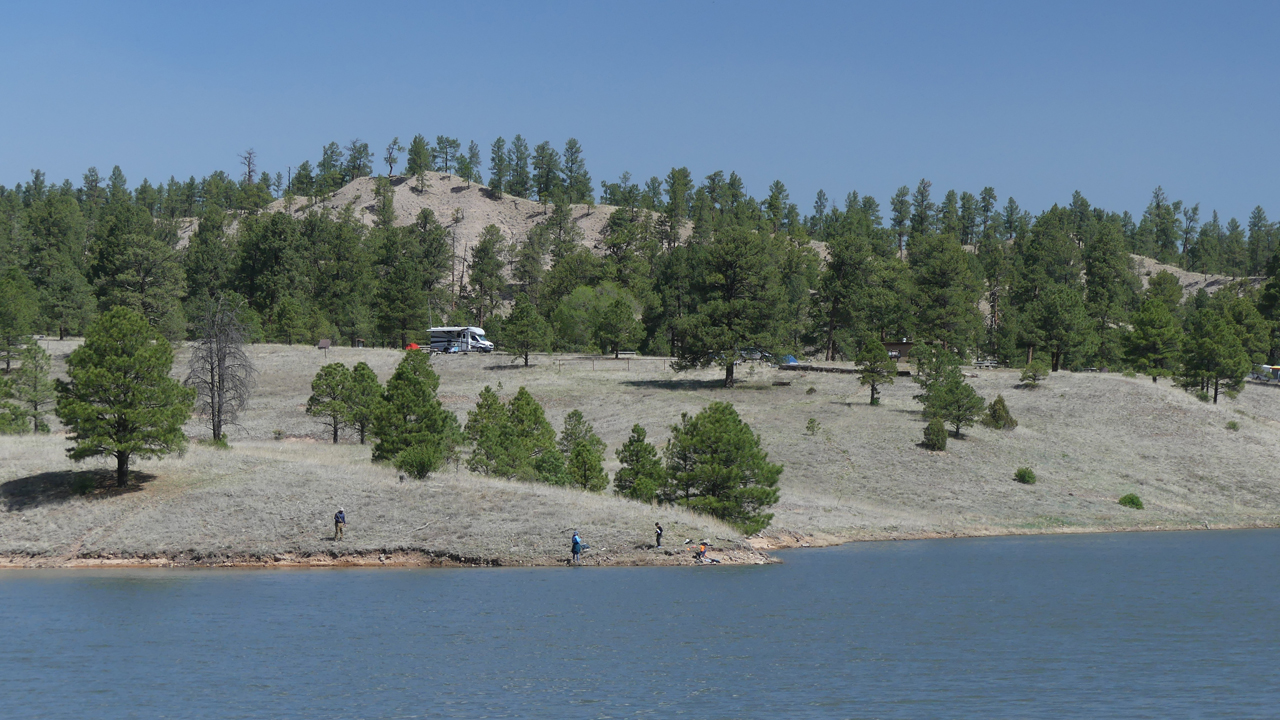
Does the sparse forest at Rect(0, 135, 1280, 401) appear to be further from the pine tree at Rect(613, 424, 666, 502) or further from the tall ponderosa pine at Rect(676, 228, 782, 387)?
the pine tree at Rect(613, 424, 666, 502)

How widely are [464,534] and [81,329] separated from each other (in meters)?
91.5

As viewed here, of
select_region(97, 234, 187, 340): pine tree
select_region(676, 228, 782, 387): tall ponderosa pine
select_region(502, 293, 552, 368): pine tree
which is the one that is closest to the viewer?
select_region(676, 228, 782, 387): tall ponderosa pine

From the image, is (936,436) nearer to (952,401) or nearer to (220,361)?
(952,401)

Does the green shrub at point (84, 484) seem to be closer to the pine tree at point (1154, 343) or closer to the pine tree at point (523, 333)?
the pine tree at point (523, 333)

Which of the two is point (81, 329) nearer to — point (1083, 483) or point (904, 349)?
point (904, 349)

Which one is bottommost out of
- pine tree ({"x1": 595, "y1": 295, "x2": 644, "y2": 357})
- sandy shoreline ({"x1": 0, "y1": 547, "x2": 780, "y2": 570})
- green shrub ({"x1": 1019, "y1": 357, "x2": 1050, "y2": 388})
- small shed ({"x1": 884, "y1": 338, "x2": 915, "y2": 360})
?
sandy shoreline ({"x1": 0, "y1": 547, "x2": 780, "y2": 570})

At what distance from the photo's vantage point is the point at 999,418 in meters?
91.4

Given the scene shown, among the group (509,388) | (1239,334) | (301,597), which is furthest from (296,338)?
(1239,334)

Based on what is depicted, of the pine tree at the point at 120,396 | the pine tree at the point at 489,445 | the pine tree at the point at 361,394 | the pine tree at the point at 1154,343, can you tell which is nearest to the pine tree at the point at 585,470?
the pine tree at the point at 489,445

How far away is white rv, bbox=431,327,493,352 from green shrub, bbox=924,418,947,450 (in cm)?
6802

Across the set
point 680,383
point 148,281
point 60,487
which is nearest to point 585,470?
point 60,487

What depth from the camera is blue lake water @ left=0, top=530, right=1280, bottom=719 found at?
2993 cm

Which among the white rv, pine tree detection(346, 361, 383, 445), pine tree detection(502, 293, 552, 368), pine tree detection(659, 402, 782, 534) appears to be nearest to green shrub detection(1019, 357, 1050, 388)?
pine tree detection(502, 293, 552, 368)

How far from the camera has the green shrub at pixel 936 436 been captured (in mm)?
83188
